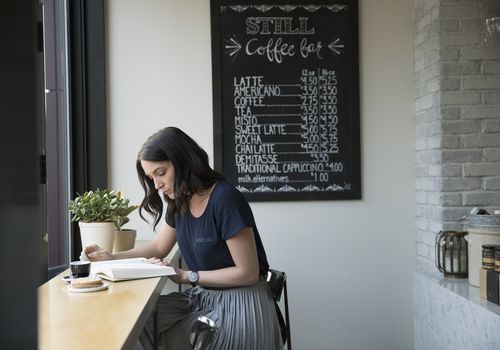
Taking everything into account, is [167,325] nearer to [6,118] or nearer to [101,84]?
[101,84]

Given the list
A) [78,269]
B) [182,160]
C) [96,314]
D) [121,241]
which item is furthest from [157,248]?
[96,314]

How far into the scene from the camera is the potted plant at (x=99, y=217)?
8.50 feet

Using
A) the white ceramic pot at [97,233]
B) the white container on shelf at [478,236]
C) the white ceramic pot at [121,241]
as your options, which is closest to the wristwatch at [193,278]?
the white ceramic pot at [97,233]

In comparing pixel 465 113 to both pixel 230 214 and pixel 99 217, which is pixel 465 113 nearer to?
pixel 230 214

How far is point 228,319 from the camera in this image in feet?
7.53

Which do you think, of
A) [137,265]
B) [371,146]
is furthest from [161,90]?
[137,265]

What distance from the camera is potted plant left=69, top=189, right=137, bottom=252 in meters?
2.59

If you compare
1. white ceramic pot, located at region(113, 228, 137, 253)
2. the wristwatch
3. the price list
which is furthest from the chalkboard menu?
the wristwatch

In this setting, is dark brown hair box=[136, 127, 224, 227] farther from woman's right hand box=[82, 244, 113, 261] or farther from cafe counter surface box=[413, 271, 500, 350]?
cafe counter surface box=[413, 271, 500, 350]

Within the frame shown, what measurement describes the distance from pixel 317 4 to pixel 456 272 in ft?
5.66

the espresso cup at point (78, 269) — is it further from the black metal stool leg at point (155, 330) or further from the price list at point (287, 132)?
the price list at point (287, 132)

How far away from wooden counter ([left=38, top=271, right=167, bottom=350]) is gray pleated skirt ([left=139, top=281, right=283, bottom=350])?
0.29 meters

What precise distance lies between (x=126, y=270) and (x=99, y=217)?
53 centimetres

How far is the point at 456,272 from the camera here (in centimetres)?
330
